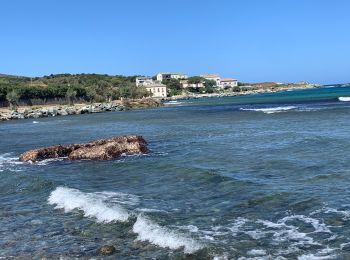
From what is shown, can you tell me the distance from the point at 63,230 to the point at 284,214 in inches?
263

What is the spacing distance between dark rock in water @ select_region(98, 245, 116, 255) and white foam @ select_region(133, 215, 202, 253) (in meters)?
1.04

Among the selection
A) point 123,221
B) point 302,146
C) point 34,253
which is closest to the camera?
point 34,253

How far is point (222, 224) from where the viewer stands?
13.3 m

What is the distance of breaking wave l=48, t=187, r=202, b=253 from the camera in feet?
39.1

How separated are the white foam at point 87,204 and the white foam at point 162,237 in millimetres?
1130

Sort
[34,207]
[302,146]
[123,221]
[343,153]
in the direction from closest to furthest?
[123,221] → [34,207] → [343,153] → [302,146]

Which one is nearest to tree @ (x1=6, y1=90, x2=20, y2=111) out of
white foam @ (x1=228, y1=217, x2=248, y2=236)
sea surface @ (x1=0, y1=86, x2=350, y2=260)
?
sea surface @ (x1=0, y1=86, x2=350, y2=260)

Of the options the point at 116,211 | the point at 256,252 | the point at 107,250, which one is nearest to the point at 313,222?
the point at 256,252

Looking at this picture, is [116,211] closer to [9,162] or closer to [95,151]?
[95,151]

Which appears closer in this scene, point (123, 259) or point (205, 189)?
point (123, 259)

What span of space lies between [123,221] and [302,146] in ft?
55.9

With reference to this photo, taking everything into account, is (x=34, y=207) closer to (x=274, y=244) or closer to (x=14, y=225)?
(x=14, y=225)

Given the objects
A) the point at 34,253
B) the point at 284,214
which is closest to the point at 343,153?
the point at 284,214

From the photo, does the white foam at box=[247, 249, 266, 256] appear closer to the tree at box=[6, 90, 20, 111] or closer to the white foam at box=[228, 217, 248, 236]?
the white foam at box=[228, 217, 248, 236]
